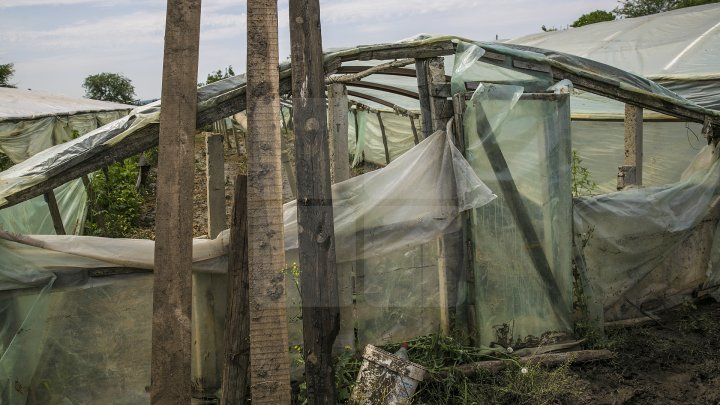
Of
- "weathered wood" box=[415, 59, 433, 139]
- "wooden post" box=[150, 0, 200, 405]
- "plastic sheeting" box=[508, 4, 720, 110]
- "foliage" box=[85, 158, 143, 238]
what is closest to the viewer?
"wooden post" box=[150, 0, 200, 405]

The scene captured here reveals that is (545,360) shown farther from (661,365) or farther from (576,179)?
(576,179)

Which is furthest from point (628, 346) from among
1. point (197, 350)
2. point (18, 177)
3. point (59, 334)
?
point (18, 177)

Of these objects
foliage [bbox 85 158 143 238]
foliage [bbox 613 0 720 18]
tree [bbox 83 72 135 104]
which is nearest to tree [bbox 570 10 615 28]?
foliage [bbox 613 0 720 18]

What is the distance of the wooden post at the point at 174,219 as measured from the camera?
12.5 ft

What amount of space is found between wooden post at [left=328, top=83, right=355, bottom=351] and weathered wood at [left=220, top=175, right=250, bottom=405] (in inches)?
28.8

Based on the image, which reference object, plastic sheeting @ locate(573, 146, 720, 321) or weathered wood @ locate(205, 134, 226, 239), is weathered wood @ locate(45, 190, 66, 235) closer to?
weathered wood @ locate(205, 134, 226, 239)

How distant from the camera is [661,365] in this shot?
16.8 ft

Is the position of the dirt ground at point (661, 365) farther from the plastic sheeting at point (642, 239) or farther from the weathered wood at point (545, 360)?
the plastic sheeting at point (642, 239)

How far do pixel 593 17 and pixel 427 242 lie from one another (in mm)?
22201

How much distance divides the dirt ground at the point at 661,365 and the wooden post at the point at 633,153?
1.29m

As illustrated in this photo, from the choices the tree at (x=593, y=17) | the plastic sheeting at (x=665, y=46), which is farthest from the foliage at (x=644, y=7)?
the plastic sheeting at (x=665, y=46)

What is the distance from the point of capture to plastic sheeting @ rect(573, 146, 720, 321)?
5594mm

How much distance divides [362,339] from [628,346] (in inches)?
83.8

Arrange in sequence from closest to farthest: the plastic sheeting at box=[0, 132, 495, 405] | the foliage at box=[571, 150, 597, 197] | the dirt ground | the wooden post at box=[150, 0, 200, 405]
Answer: the wooden post at box=[150, 0, 200, 405], the plastic sheeting at box=[0, 132, 495, 405], the dirt ground, the foliage at box=[571, 150, 597, 197]
